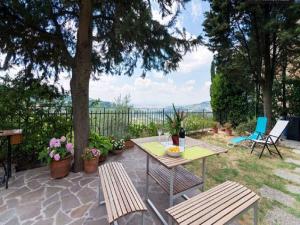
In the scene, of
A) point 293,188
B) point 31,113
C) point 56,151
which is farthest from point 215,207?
point 31,113

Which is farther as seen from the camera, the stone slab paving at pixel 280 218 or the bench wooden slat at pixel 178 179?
the bench wooden slat at pixel 178 179

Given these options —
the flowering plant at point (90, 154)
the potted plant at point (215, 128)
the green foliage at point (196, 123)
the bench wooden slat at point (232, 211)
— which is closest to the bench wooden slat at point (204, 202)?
the bench wooden slat at point (232, 211)

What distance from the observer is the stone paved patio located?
2162 millimetres

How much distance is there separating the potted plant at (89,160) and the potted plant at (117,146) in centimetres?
112

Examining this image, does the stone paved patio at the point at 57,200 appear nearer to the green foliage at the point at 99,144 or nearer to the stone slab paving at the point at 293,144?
the green foliage at the point at 99,144

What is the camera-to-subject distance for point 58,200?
101 inches

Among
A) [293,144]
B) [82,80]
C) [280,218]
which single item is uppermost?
[82,80]

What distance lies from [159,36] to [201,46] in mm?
995

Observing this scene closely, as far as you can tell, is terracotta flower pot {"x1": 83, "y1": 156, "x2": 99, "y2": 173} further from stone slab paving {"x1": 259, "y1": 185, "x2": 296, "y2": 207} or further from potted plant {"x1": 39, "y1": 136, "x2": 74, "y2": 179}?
stone slab paving {"x1": 259, "y1": 185, "x2": 296, "y2": 207}

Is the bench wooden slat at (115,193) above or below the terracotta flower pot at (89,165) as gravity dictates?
above

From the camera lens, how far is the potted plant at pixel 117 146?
4.67m

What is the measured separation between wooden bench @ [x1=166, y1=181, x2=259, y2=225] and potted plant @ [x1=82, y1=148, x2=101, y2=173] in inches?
93.1

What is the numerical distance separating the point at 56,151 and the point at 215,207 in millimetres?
2857

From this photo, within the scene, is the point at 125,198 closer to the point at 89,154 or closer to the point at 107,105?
the point at 89,154
